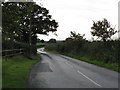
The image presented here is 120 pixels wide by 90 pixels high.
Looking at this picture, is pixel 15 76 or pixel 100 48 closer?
pixel 15 76

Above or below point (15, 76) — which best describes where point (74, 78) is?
below

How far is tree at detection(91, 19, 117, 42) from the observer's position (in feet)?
129

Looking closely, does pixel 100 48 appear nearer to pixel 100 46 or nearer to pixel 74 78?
pixel 100 46

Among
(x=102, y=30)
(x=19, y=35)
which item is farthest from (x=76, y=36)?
(x=19, y=35)

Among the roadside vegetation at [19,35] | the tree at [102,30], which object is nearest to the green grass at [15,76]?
the roadside vegetation at [19,35]

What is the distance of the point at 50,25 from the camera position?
5034cm

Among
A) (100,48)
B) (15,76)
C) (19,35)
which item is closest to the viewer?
(15,76)

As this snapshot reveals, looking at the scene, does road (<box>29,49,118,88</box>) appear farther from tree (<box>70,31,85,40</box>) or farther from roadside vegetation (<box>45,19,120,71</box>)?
tree (<box>70,31,85,40</box>)

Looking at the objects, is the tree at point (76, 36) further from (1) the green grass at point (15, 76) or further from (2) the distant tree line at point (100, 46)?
(1) the green grass at point (15, 76)

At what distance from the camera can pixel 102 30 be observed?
133ft

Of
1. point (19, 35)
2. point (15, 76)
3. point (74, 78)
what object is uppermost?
point (19, 35)

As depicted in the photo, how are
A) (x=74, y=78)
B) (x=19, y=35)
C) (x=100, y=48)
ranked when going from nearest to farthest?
(x=74, y=78) < (x=19, y=35) < (x=100, y=48)

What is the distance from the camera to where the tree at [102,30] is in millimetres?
39250

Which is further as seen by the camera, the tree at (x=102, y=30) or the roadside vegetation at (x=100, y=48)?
the tree at (x=102, y=30)
